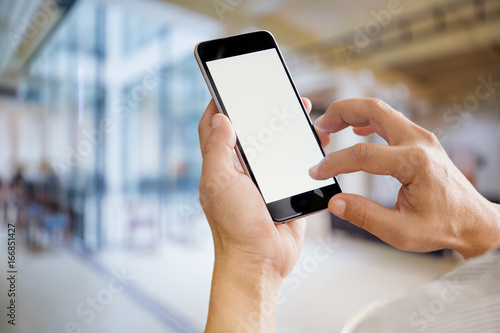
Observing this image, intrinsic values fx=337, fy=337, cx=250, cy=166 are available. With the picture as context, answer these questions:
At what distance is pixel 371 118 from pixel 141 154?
145 inches

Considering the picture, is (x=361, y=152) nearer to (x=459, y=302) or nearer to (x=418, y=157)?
(x=418, y=157)

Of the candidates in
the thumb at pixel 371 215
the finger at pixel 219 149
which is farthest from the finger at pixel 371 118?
the finger at pixel 219 149

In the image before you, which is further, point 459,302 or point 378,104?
point 378,104

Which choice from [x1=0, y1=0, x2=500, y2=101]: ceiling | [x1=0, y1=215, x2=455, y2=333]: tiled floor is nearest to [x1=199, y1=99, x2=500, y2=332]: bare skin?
[x1=0, y1=215, x2=455, y2=333]: tiled floor

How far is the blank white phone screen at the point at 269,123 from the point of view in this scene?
783 mm

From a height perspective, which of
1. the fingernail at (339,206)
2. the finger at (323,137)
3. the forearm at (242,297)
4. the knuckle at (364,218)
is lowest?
the forearm at (242,297)

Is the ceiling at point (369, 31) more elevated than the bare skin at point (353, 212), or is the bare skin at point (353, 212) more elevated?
the ceiling at point (369, 31)

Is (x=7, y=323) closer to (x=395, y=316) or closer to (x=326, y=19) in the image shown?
(x=395, y=316)

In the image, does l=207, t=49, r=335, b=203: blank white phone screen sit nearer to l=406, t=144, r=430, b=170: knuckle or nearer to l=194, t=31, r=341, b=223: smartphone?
l=194, t=31, r=341, b=223: smartphone

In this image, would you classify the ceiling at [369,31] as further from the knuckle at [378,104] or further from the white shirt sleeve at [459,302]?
the white shirt sleeve at [459,302]

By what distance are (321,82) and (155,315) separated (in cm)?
509

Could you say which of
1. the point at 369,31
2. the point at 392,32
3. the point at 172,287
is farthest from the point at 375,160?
the point at 392,32

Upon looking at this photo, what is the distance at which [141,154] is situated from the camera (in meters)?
4.00

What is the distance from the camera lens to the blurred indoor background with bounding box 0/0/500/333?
253cm
